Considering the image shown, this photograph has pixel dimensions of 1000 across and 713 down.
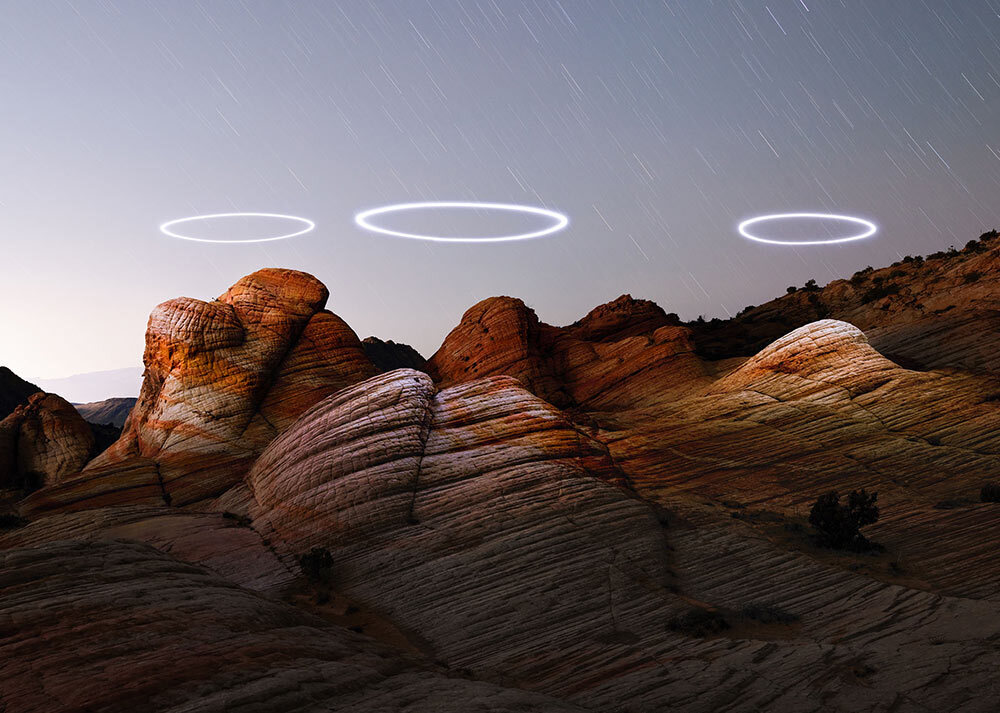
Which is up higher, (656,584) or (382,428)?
(382,428)

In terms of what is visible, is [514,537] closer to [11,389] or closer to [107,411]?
[11,389]

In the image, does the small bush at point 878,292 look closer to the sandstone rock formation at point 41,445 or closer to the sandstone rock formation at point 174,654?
the sandstone rock formation at point 174,654

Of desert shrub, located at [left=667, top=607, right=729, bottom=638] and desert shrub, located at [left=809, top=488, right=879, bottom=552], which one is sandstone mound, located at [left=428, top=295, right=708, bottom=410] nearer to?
desert shrub, located at [left=809, top=488, right=879, bottom=552]

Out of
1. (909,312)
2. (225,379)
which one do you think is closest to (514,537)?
(225,379)

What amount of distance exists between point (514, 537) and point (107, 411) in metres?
132

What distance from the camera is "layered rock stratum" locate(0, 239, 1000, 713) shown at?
7977 millimetres

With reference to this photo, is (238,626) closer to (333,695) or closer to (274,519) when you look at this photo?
(333,695)

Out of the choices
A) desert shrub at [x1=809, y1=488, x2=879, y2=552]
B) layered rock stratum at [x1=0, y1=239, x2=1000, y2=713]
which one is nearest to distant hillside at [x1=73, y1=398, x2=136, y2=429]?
layered rock stratum at [x1=0, y1=239, x2=1000, y2=713]

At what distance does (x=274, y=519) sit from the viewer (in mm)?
19469

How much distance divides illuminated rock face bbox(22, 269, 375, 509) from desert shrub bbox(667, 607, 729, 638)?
71.7 feet

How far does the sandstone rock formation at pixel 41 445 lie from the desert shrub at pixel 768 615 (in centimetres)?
4529

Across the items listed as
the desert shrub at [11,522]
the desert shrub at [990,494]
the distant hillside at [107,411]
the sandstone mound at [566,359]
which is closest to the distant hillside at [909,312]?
the sandstone mound at [566,359]

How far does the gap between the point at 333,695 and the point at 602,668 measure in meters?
5.43

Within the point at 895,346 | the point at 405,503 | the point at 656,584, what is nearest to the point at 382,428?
the point at 405,503
